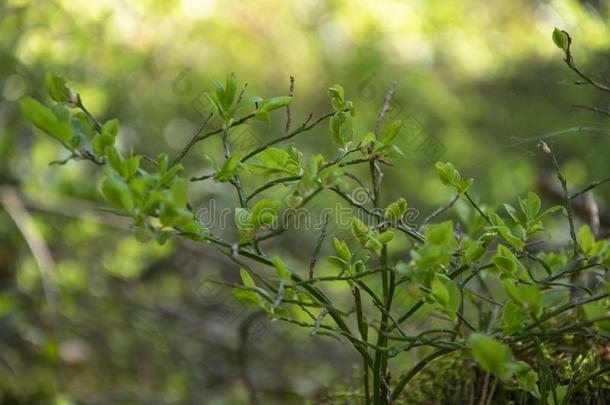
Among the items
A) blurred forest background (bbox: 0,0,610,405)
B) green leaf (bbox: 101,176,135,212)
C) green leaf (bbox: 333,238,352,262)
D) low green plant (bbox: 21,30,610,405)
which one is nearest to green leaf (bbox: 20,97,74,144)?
low green plant (bbox: 21,30,610,405)

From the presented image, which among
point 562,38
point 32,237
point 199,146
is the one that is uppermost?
point 199,146

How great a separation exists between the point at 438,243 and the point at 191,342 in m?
2.77

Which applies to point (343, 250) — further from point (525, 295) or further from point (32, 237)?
Result: point (32, 237)

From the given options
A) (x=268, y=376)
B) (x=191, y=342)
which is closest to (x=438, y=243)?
(x=268, y=376)

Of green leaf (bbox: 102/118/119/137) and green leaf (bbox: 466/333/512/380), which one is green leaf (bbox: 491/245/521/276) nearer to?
green leaf (bbox: 466/333/512/380)

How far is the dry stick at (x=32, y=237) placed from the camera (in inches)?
94.5

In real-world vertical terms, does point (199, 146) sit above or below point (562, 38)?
above

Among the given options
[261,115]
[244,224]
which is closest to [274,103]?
[261,115]

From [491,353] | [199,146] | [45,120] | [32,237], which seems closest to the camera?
[491,353]

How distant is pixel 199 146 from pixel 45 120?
3.47 meters

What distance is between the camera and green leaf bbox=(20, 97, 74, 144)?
0.70 m

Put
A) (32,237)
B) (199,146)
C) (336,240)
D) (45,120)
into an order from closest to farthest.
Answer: (45,120) → (336,240) → (32,237) → (199,146)

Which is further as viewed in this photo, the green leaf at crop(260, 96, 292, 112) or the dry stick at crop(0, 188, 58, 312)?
the dry stick at crop(0, 188, 58, 312)

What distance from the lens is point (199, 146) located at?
416cm
